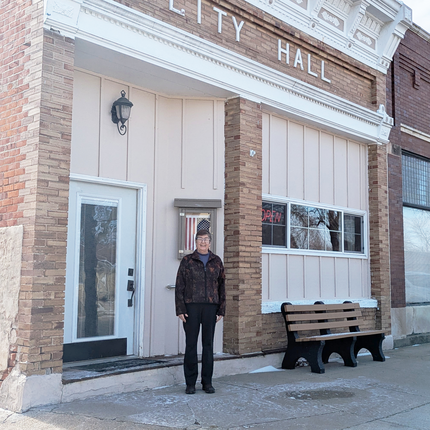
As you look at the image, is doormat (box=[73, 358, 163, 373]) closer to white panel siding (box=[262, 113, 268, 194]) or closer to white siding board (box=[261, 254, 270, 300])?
white siding board (box=[261, 254, 270, 300])

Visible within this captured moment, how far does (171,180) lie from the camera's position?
26.7 ft

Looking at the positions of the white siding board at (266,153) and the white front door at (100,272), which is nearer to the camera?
the white front door at (100,272)

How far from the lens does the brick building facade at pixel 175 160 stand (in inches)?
234

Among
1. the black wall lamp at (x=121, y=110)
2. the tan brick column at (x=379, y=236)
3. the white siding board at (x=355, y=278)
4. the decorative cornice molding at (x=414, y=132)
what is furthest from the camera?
the decorative cornice molding at (x=414, y=132)

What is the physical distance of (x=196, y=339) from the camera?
6.46m

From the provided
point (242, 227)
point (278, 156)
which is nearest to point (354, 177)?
point (278, 156)

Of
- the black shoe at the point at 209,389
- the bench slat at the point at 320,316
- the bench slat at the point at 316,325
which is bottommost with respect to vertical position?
the black shoe at the point at 209,389

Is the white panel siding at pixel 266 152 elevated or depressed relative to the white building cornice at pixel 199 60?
depressed

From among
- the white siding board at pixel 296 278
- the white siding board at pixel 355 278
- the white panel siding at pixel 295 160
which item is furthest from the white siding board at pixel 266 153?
the white siding board at pixel 355 278

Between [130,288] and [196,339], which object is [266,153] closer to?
[130,288]

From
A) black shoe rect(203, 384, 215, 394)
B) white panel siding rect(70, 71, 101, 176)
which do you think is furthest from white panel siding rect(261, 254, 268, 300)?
white panel siding rect(70, 71, 101, 176)

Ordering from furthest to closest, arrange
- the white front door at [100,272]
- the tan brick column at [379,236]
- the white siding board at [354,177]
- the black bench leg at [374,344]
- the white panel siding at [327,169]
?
1. the tan brick column at [379,236]
2. the white siding board at [354,177]
3. the white panel siding at [327,169]
4. the black bench leg at [374,344]
5. the white front door at [100,272]

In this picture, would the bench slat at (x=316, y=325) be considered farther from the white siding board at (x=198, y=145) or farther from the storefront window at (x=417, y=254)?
the storefront window at (x=417, y=254)

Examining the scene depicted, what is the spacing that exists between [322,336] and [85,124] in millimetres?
4423
